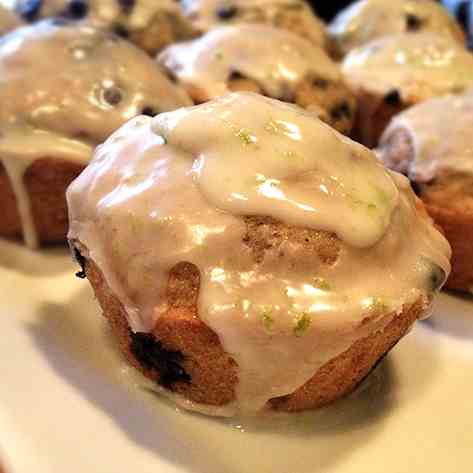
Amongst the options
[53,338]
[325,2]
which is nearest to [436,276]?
[53,338]

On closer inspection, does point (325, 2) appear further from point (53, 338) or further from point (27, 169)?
point (53, 338)

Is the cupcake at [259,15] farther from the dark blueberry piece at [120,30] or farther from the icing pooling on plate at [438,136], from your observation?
the icing pooling on plate at [438,136]

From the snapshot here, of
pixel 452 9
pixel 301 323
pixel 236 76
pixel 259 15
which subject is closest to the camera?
pixel 301 323

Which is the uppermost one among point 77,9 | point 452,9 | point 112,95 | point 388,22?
point 112,95

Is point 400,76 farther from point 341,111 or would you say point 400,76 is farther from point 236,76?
point 236,76

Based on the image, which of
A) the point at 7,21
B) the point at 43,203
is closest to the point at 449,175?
the point at 43,203

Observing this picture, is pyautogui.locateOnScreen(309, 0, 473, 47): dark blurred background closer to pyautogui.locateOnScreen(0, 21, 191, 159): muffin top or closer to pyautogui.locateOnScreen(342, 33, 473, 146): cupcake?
pyautogui.locateOnScreen(342, 33, 473, 146): cupcake
